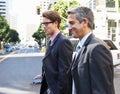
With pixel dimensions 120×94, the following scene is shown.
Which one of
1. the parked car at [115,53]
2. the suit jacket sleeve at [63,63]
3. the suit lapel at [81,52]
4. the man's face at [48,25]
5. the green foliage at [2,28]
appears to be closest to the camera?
the suit lapel at [81,52]

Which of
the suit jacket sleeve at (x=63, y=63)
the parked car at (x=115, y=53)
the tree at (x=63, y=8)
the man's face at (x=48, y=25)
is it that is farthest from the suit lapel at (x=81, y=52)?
the tree at (x=63, y=8)

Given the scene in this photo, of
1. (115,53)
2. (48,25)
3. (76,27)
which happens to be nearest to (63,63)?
(48,25)

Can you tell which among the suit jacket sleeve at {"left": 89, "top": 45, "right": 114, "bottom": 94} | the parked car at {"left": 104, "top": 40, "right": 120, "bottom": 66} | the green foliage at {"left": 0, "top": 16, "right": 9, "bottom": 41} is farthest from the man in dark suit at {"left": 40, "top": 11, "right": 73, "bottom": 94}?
the green foliage at {"left": 0, "top": 16, "right": 9, "bottom": 41}

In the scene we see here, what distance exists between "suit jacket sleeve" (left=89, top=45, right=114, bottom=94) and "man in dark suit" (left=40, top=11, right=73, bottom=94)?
1.04 m

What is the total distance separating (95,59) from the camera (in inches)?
132

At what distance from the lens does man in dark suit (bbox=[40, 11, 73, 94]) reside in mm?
4477

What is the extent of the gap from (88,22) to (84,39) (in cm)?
14

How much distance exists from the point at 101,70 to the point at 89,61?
128 mm

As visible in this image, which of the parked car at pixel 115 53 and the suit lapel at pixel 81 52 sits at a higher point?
the suit lapel at pixel 81 52

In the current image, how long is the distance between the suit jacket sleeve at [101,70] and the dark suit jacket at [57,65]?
1.04 metres

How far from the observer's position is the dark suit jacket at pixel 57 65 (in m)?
4.46

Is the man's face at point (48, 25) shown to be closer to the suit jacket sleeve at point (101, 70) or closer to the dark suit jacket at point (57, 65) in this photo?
the dark suit jacket at point (57, 65)

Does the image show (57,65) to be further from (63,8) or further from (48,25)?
(63,8)

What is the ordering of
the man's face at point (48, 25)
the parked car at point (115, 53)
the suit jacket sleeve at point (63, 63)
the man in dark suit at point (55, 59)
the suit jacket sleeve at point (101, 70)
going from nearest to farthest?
the suit jacket sleeve at point (101, 70), the suit jacket sleeve at point (63, 63), the man in dark suit at point (55, 59), the man's face at point (48, 25), the parked car at point (115, 53)
